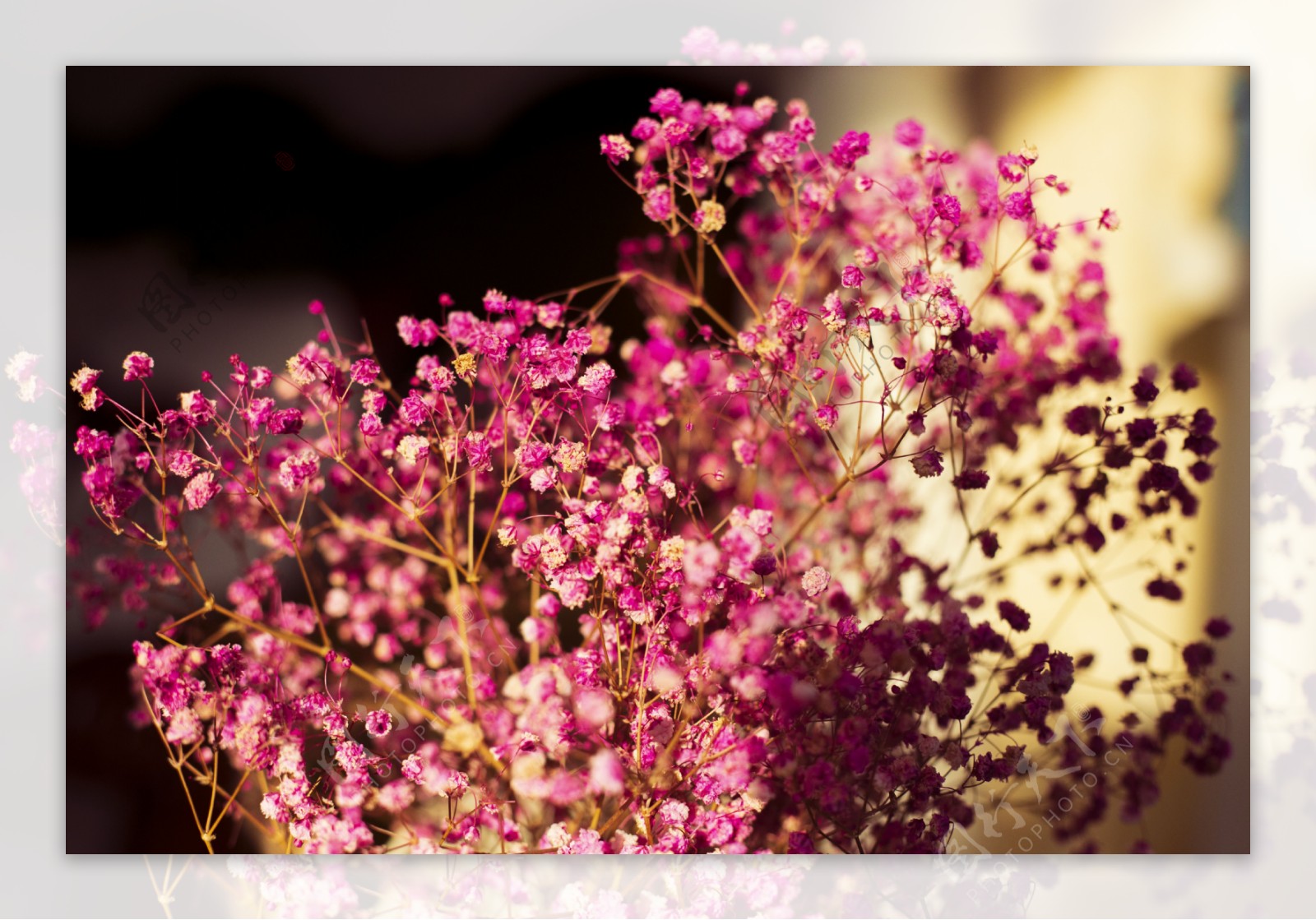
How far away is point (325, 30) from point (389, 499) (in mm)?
967

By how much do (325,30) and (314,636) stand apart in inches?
48.4

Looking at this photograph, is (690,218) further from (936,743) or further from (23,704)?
(23,704)

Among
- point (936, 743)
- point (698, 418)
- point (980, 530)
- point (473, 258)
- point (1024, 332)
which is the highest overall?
point (473, 258)

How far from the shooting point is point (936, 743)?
2232mm

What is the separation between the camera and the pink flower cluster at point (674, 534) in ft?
7.25

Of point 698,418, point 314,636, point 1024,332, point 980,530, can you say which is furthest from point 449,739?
point 1024,332

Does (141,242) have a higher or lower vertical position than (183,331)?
higher

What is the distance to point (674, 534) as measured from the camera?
2209 mm

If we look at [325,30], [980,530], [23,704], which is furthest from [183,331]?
[980,530]

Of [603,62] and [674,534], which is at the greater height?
[603,62]

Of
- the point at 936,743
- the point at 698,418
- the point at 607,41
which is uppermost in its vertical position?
the point at 607,41

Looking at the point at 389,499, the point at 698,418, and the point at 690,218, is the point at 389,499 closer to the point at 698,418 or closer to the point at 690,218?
the point at 698,418

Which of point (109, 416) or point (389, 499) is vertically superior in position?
point (109, 416)

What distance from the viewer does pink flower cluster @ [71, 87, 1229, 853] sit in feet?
7.25
